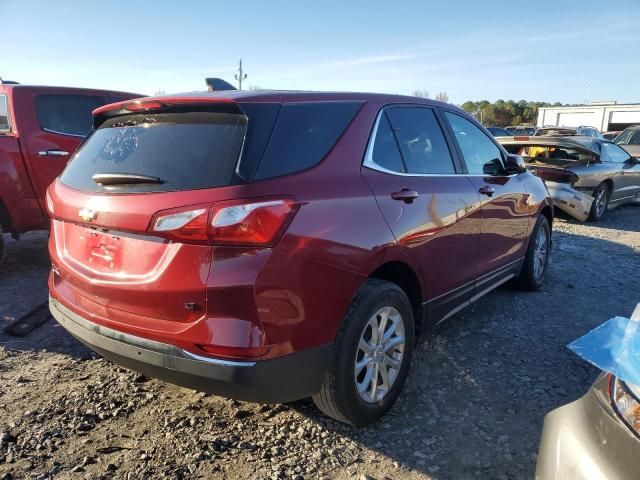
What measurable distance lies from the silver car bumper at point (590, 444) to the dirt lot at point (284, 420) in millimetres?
805

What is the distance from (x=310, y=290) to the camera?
2238 mm

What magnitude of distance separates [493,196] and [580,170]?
5.93 metres

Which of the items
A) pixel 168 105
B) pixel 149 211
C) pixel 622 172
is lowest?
pixel 622 172

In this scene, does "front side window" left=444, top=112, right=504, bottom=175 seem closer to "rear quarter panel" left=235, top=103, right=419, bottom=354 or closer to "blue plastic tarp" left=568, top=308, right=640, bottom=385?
"rear quarter panel" left=235, top=103, right=419, bottom=354

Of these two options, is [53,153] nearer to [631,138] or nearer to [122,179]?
[122,179]

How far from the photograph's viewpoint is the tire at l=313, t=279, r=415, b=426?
245cm

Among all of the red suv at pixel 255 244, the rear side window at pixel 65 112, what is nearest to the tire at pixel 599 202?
the red suv at pixel 255 244

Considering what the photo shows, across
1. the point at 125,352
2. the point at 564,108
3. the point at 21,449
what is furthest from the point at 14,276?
the point at 564,108

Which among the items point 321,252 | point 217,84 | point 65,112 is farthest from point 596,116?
point 321,252

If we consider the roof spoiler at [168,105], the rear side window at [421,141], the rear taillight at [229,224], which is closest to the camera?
the rear taillight at [229,224]

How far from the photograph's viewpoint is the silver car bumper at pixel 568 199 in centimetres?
841

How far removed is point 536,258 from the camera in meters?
5.02

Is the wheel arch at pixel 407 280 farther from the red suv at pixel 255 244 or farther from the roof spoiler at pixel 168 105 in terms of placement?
the roof spoiler at pixel 168 105

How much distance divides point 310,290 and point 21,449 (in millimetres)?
1675
